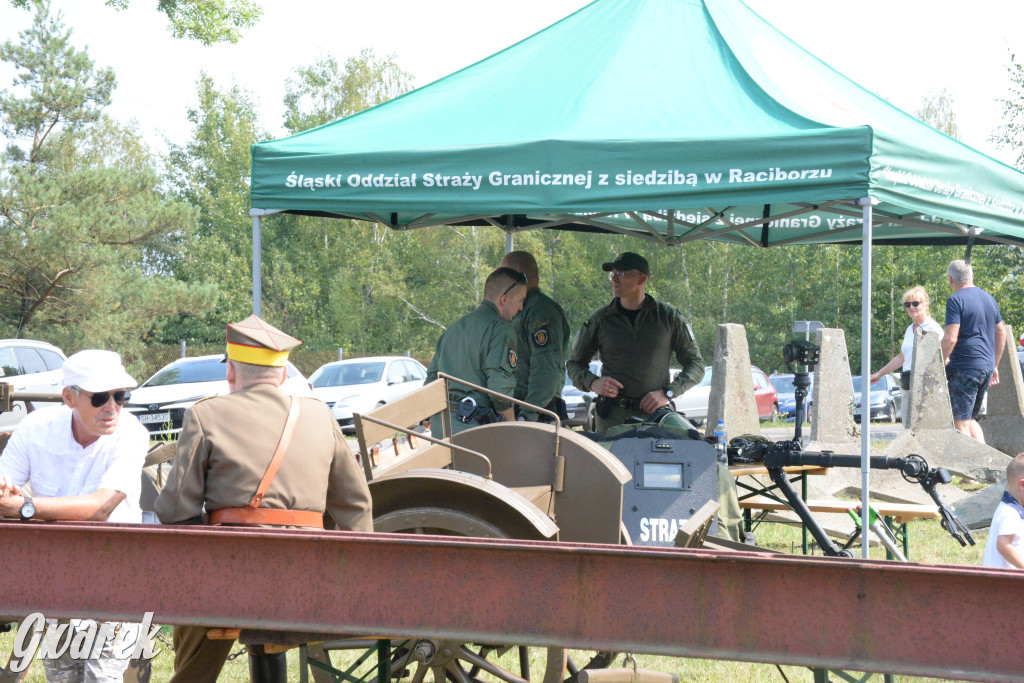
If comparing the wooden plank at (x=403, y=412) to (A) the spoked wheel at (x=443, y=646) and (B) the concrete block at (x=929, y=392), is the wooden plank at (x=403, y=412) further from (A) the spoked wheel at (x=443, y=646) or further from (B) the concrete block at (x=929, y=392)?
(B) the concrete block at (x=929, y=392)

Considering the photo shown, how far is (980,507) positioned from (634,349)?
332cm

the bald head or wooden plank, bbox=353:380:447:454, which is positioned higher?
the bald head

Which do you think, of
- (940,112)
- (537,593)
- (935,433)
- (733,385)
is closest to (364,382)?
(733,385)

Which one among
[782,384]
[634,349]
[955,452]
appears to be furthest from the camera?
[782,384]

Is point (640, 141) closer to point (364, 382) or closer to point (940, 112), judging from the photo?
point (364, 382)

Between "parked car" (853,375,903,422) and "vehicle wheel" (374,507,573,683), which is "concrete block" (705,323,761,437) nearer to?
"vehicle wheel" (374,507,573,683)

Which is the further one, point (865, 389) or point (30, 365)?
point (30, 365)

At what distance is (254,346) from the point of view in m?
3.22

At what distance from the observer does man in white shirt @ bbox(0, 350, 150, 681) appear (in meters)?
3.53

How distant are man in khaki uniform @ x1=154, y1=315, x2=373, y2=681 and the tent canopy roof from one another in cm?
179

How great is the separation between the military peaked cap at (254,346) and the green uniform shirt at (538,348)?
350cm

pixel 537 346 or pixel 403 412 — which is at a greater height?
pixel 537 346

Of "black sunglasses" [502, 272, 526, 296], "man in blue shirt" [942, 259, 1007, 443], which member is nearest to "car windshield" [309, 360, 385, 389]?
"man in blue shirt" [942, 259, 1007, 443]

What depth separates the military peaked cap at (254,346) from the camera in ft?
10.5
